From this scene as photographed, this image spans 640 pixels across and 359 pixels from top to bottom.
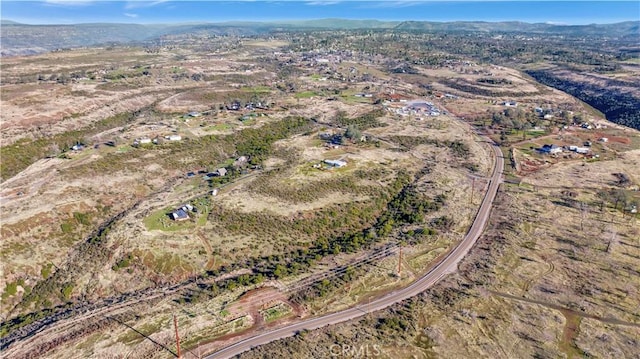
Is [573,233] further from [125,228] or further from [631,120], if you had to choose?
[631,120]

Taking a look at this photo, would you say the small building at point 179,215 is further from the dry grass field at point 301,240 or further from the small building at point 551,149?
the small building at point 551,149

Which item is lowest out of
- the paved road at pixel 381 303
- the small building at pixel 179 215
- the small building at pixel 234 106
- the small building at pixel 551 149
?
the paved road at pixel 381 303

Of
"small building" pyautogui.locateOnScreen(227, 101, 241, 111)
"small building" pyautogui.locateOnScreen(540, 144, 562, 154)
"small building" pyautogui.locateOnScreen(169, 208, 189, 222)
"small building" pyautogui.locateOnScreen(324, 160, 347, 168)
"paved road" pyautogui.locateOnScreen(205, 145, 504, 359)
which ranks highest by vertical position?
"small building" pyautogui.locateOnScreen(227, 101, 241, 111)

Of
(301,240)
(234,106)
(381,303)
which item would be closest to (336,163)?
(301,240)

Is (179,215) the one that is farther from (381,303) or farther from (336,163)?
(336,163)

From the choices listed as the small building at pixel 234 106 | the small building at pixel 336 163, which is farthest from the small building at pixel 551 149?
the small building at pixel 234 106

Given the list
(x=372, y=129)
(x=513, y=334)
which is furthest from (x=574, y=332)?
(x=372, y=129)

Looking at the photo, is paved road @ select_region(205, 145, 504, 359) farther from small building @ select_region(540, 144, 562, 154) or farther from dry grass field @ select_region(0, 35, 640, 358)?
small building @ select_region(540, 144, 562, 154)

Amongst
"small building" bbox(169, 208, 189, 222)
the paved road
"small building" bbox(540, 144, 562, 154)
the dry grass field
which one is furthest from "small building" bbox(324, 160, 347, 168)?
"small building" bbox(540, 144, 562, 154)
